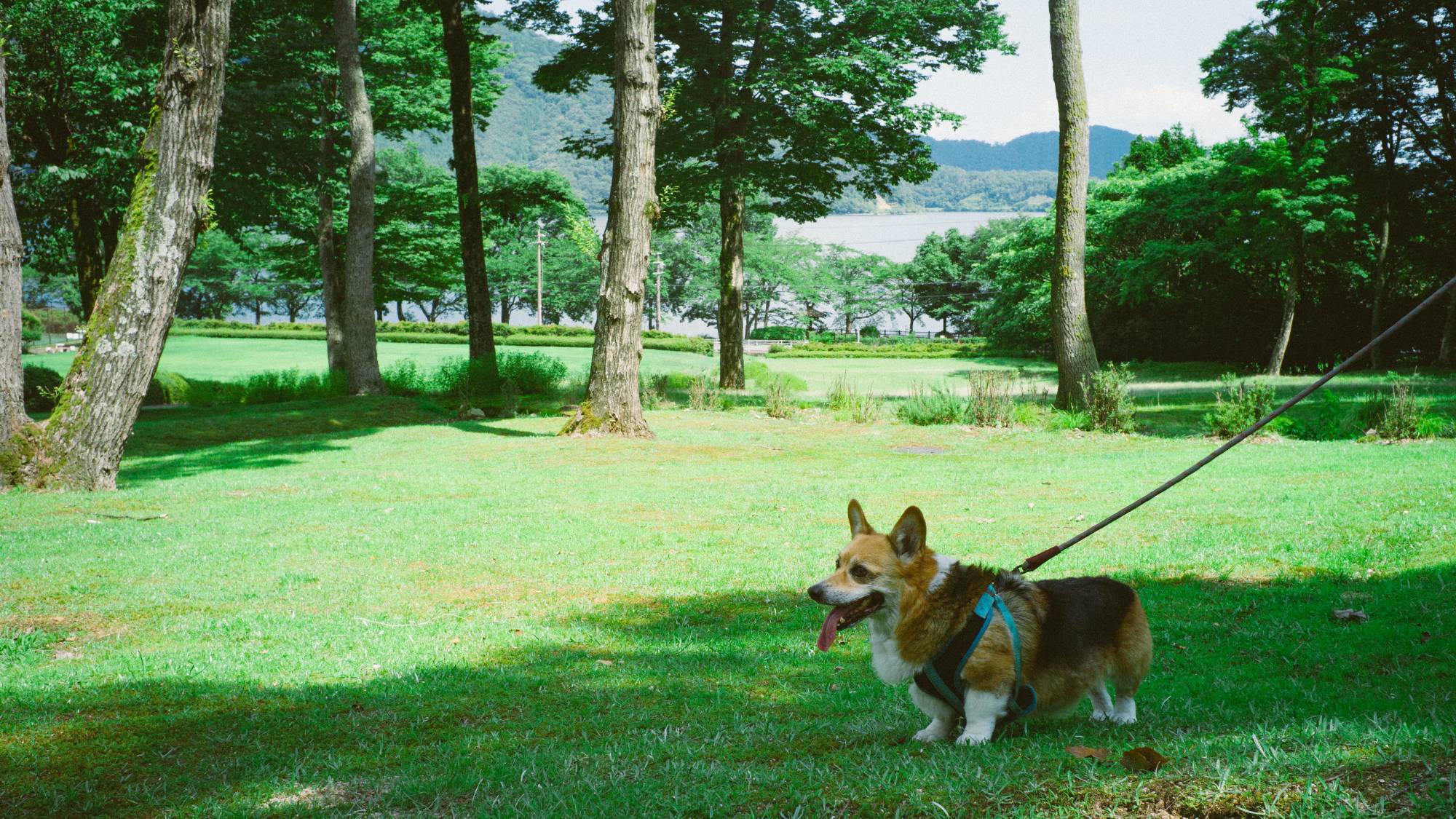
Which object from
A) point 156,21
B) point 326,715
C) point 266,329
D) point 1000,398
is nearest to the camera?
point 326,715

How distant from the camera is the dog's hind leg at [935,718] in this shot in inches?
143

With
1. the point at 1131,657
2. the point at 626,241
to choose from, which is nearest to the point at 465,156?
the point at 626,241

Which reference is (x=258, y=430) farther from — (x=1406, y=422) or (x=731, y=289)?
(x=1406, y=422)

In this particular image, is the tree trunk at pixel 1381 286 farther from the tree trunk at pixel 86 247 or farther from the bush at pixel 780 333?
the bush at pixel 780 333

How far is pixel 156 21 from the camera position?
2227 cm

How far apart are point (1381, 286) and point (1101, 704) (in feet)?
109

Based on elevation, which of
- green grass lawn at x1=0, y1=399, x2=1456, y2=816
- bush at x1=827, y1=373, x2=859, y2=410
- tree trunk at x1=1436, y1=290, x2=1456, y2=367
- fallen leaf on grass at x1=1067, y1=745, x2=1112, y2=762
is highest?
tree trunk at x1=1436, y1=290, x2=1456, y2=367

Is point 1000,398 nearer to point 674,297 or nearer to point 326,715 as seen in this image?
point 326,715

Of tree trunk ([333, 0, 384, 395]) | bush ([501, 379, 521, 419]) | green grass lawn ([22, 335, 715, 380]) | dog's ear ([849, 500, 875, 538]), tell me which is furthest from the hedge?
dog's ear ([849, 500, 875, 538])

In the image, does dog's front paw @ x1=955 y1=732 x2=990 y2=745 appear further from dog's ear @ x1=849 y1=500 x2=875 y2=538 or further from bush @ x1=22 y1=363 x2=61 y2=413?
bush @ x1=22 y1=363 x2=61 y2=413

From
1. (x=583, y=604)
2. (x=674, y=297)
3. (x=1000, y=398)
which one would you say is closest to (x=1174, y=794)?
(x=583, y=604)

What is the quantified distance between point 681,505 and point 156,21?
20540 millimetres

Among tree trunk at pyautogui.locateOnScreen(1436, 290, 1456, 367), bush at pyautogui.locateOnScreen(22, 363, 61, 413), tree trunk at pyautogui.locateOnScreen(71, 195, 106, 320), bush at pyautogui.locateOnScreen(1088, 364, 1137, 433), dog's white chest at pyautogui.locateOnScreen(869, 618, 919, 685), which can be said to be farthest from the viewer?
tree trunk at pyautogui.locateOnScreen(1436, 290, 1456, 367)

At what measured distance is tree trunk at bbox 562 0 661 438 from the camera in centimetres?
1519
